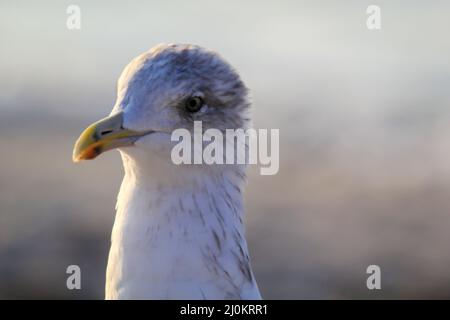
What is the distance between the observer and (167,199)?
349 centimetres

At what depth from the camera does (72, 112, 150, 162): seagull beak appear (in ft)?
11.1

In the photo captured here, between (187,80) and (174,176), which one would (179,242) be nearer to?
(174,176)

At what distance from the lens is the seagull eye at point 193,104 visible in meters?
3.55

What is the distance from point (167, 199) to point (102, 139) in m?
0.31

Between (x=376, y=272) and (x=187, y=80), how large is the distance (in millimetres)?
4909
